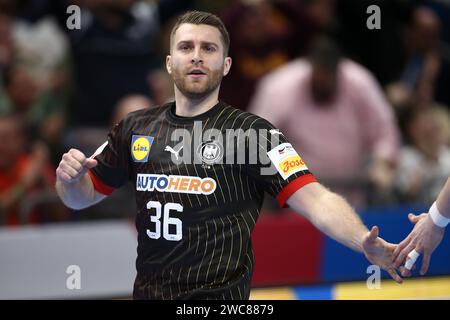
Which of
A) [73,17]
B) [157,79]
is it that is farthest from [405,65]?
[73,17]

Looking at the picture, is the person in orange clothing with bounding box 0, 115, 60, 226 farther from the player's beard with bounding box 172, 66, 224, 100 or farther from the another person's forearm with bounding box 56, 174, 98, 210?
the player's beard with bounding box 172, 66, 224, 100

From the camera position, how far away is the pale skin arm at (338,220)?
4.13 m

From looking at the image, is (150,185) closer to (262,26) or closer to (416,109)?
(262,26)

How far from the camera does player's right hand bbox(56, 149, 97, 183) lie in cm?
424

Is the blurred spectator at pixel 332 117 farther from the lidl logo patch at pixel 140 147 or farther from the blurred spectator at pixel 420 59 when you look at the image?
the lidl logo patch at pixel 140 147

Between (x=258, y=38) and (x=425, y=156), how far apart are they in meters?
2.25

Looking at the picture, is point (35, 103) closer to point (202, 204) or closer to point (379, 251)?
point (202, 204)

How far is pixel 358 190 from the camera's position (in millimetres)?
8188

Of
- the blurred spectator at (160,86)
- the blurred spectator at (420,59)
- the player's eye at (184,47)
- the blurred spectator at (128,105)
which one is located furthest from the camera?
the blurred spectator at (420,59)

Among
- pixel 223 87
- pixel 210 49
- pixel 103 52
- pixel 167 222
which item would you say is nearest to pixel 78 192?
pixel 167 222

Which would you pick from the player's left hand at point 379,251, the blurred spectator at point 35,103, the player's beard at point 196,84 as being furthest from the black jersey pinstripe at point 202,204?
the blurred spectator at point 35,103

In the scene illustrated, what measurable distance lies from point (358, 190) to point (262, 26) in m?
1.87

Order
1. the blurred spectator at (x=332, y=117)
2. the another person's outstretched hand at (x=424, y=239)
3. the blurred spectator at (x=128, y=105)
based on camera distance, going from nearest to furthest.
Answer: the another person's outstretched hand at (x=424, y=239)
the blurred spectator at (x=128, y=105)
the blurred spectator at (x=332, y=117)

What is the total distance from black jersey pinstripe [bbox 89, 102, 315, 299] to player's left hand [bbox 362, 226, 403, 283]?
1.38 ft
